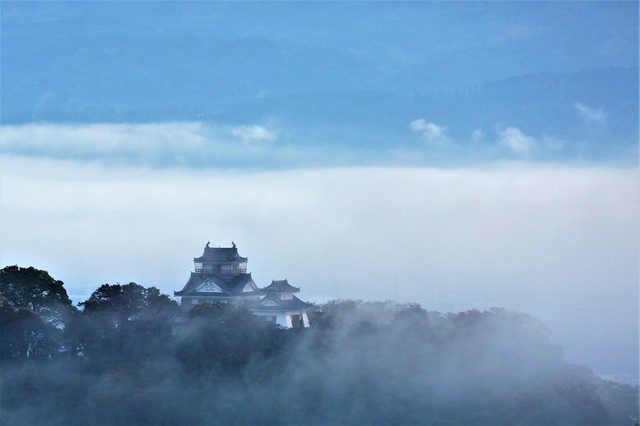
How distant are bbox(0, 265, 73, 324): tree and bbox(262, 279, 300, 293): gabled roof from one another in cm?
958

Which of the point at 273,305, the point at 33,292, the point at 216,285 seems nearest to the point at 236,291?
the point at 216,285

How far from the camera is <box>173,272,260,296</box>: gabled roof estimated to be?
42.0 m

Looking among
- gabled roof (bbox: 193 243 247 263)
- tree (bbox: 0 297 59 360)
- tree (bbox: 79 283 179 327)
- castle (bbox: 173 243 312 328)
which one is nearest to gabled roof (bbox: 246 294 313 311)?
castle (bbox: 173 243 312 328)

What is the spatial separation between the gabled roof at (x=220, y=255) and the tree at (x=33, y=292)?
8104 millimetres

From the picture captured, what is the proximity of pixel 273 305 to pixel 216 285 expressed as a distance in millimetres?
2851

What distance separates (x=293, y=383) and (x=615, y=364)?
2341 centimetres

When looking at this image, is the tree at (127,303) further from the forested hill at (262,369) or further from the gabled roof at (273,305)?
the gabled roof at (273,305)

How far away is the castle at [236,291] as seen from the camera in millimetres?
41594

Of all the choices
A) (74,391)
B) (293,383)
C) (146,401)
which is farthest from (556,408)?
(74,391)

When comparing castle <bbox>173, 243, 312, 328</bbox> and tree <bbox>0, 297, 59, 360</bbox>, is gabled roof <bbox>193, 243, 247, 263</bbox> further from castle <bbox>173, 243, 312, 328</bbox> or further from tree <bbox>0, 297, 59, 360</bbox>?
tree <bbox>0, 297, 59, 360</bbox>

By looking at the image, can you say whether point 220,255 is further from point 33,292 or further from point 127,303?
point 33,292

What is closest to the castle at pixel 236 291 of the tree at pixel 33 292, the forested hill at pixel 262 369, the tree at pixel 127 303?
the tree at pixel 127 303

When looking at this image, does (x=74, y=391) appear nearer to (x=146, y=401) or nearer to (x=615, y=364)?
(x=146, y=401)

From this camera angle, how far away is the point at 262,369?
34750 mm
